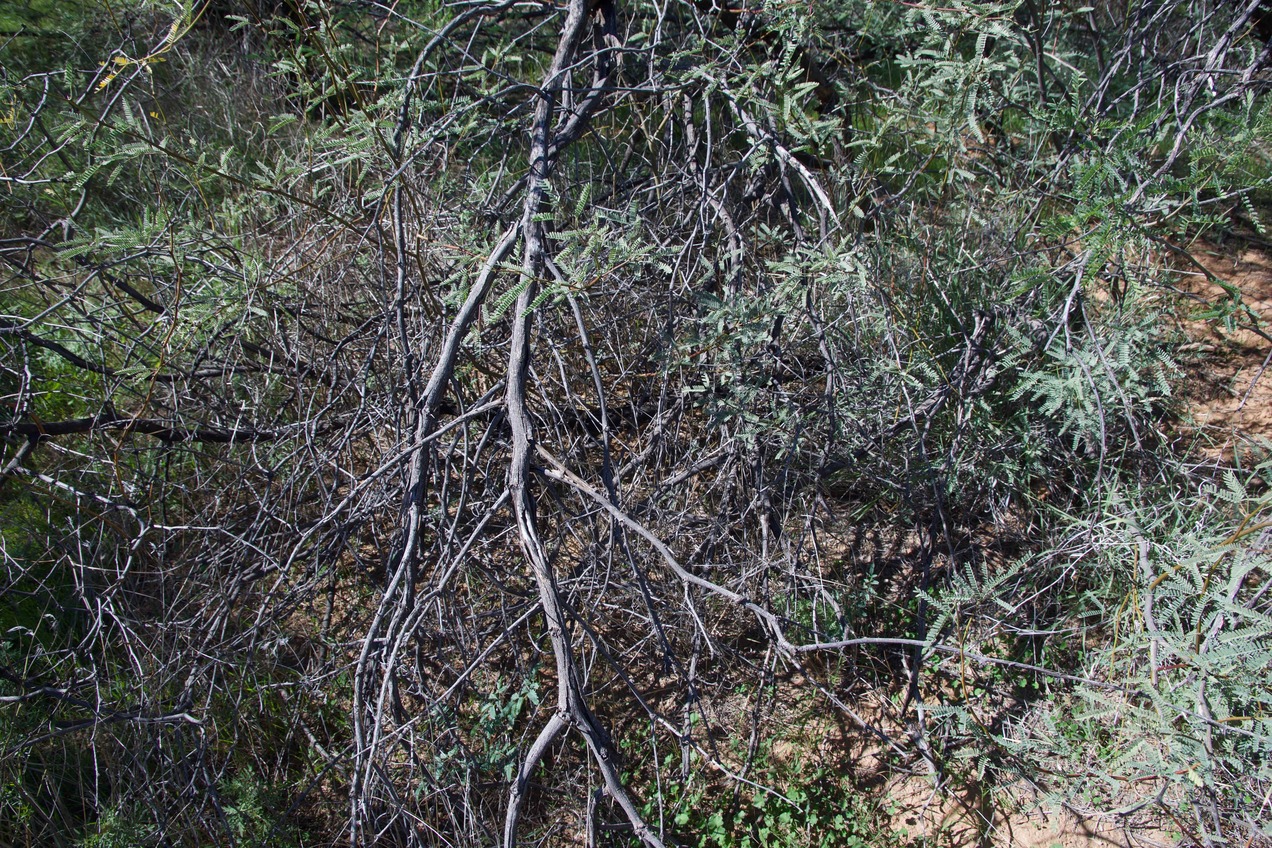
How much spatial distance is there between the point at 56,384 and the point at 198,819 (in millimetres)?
1929

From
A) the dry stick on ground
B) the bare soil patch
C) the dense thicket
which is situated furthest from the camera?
the bare soil patch

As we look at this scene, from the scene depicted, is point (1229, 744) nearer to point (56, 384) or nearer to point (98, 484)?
point (98, 484)

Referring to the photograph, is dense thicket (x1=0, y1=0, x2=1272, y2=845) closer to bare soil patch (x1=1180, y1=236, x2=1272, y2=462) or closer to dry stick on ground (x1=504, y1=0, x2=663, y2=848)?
dry stick on ground (x1=504, y1=0, x2=663, y2=848)

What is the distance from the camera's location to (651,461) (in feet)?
9.73

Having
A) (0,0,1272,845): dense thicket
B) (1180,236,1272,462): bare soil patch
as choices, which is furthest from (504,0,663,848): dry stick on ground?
(1180,236,1272,462): bare soil patch

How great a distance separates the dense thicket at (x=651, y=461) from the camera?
2.37m

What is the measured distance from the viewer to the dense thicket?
7.77 ft

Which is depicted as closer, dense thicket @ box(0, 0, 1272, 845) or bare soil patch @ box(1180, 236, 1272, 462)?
dense thicket @ box(0, 0, 1272, 845)

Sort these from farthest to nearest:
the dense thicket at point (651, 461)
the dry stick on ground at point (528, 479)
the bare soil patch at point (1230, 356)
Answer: the bare soil patch at point (1230, 356) < the dense thicket at point (651, 461) < the dry stick on ground at point (528, 479)

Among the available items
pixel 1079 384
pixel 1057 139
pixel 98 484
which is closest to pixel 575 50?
pixel 1079 384

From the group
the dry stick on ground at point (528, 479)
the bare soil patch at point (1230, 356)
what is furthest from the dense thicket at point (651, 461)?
the bare soil patch at point (1230, 356)

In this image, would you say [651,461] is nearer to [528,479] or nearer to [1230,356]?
[528,479]

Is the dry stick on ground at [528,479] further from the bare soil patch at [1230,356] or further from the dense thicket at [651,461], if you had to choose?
the bare soil patch at [1230,356]

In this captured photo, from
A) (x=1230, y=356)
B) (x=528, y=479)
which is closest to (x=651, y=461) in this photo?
(x=528, y=479)
